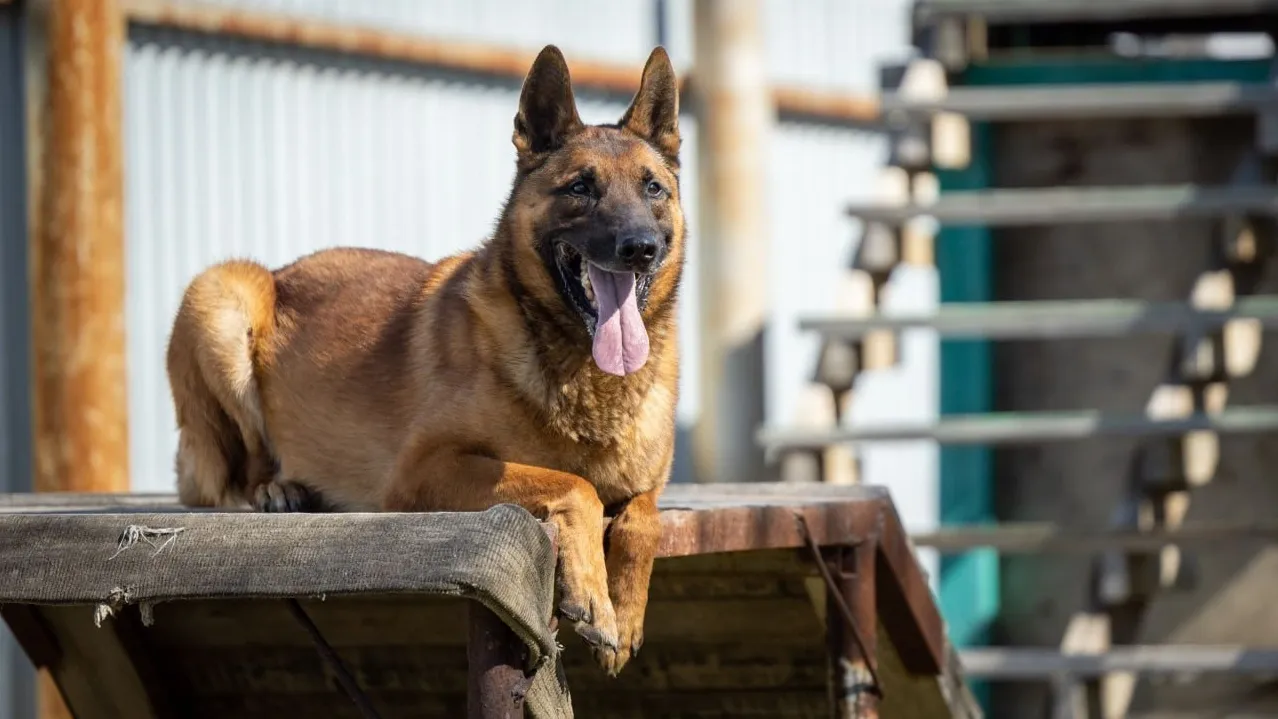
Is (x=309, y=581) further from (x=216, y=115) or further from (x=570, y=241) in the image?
(x=216, y=115)

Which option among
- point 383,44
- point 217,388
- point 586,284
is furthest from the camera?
point 383,44

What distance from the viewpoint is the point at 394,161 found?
6.47 m

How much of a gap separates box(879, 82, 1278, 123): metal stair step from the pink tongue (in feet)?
10.9

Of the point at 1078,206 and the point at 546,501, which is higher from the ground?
the point at 1078,206

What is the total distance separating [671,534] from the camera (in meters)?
3.07

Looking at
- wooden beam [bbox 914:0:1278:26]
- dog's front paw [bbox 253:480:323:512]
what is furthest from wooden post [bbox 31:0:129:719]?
wooden beam [bbox 914:0:1278:26]

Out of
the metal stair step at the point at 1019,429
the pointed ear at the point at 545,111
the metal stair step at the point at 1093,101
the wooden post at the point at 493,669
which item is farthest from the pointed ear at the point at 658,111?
the metal stair step at the point at 1093,101

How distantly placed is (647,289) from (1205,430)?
3268 millimetres

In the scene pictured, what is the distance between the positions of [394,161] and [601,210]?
3.37 m

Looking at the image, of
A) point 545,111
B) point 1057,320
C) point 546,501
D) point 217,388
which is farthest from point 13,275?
point 1057,320

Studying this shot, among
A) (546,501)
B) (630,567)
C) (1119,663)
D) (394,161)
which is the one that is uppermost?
(394,161)

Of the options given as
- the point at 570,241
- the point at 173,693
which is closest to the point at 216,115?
the point at 173,693

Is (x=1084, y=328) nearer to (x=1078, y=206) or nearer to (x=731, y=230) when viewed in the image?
(x=1078, y=206)

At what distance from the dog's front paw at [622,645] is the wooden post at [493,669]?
0.21 metres
